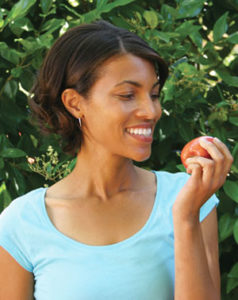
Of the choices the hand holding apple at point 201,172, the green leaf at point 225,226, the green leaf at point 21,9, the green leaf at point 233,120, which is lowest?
the green leaf at point 225,226

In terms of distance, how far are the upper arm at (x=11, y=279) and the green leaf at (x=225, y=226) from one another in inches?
27.3

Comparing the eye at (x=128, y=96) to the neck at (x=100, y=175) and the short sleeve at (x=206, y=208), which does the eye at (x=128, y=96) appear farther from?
the short sleeve at (x=206, y=208)

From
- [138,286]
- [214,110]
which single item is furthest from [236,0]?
[138,286]

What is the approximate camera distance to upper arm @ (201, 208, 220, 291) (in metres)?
1.89

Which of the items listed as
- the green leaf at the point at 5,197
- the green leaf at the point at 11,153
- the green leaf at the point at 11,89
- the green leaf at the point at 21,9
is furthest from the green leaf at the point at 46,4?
the green leaf at the point at 5,197

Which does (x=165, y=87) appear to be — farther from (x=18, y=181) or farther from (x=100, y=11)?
(x=18, y=181)

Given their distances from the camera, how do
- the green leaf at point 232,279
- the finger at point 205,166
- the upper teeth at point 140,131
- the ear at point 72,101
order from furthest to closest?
the green leaf at point 232,279
the ear at point 72,101
the upper teeth at point 140,131
the finger at point 205,166

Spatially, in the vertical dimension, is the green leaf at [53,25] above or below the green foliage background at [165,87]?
above

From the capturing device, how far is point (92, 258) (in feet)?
6.11

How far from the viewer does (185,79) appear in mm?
2289

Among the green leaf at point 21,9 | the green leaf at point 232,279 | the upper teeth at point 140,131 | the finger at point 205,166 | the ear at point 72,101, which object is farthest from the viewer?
the green leaf at point 232,279

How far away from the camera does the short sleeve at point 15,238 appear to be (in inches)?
75.5

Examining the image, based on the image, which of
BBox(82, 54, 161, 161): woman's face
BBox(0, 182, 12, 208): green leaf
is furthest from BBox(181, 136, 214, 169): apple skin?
BBox(0, 182, 12, 208): green leaf

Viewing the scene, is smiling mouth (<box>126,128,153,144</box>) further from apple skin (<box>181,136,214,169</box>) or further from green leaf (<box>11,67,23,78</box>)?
green leaf (<box>11,67,23,78</box>)
